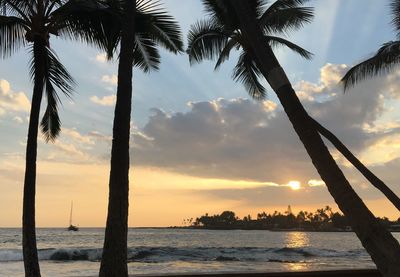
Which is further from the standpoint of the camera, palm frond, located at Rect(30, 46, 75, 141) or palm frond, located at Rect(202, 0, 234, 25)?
palm frond, located at Rect(202, 0, 234, 25)

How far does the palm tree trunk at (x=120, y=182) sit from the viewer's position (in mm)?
7238

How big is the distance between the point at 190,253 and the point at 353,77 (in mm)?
24679

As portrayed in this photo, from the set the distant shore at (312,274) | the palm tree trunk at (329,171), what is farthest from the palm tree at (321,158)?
the distant shore at (312,274)

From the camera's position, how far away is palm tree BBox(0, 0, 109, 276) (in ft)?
28.3

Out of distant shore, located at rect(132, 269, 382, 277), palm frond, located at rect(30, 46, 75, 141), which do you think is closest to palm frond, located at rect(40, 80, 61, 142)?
palm frond, located at rect(30, 46, 75, 141)

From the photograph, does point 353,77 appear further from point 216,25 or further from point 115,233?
point 115,233

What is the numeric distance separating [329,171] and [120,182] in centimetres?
489

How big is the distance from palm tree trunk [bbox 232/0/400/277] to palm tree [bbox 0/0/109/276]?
6.10 m

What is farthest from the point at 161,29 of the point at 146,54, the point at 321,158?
the point at 321,158

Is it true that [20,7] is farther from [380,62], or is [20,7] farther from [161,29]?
[380,62]

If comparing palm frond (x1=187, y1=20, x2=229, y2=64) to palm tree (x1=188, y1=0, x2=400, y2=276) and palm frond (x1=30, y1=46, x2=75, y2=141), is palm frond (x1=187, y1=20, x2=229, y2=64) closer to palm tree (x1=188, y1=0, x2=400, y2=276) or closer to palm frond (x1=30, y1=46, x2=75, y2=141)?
palm frond (x1=30, y1=46, x2=75, y2=141)

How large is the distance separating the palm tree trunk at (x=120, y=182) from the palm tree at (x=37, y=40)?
6.43 feet

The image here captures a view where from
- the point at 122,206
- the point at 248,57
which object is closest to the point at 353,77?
the point at 248,57

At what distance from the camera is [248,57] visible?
15.2 meters
